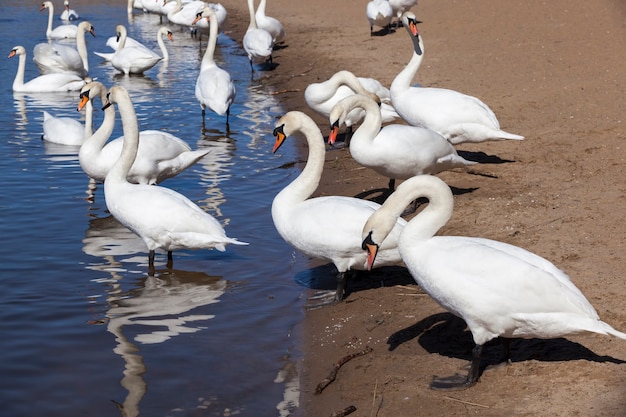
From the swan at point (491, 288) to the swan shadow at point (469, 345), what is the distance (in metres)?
0.37

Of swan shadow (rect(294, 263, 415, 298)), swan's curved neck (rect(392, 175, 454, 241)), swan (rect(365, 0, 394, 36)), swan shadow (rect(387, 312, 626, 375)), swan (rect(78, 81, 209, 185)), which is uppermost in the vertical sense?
swan (rect(365, 0, 394, 36))

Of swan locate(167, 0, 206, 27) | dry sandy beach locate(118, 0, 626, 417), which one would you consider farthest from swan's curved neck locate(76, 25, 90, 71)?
swan locate(167, 0, 206, 27)

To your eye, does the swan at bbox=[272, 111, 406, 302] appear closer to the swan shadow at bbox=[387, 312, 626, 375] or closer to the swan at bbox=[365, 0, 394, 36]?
the swan shadow at bbox=[387, 312, 626, 375]

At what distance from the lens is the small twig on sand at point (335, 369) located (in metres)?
5.19

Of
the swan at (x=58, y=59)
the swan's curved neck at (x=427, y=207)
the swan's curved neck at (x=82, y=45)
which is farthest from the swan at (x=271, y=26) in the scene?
the swan's curved neck at (x=427, y=207)

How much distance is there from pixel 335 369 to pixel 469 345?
0.82m

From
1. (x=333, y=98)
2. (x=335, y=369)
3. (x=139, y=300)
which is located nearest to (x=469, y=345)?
(x=335, y=369)

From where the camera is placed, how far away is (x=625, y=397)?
445 centimetres

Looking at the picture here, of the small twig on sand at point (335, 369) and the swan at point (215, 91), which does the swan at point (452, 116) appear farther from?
the small twig on sand at point (335, 369)

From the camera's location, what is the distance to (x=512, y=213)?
765 centimetres

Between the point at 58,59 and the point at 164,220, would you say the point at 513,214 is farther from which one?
the point at 58,59

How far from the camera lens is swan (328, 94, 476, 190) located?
25.8 ft

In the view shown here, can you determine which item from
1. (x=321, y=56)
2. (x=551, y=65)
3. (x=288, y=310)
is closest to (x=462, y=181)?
(x=288, y=310)

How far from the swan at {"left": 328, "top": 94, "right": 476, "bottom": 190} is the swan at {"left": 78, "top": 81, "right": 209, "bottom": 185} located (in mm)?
2015
